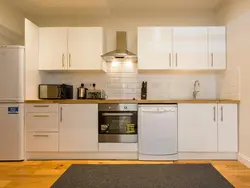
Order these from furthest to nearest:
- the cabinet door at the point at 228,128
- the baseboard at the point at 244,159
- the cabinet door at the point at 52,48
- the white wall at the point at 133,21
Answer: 1. the white wall at the point at 133,21
2. the cabinet door at the point at 52,48
3. the cabinet door at the point at 228,128
4. the baseboard at the point at 244,159

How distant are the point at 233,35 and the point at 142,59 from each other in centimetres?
143

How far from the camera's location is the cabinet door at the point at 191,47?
144 inches

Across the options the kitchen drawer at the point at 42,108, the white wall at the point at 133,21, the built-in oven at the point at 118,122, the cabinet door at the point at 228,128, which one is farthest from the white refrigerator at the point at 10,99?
the cabinet door at the point at 228,128

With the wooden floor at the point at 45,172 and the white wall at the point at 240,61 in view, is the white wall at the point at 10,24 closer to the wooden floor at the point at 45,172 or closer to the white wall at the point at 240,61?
the wooden floor at the point at 45,172

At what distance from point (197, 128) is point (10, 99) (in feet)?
9.09

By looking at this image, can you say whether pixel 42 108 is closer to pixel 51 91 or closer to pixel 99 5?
pixel 51 91

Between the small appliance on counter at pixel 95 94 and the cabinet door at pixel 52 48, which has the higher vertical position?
the cabinet door at pixel 52 48

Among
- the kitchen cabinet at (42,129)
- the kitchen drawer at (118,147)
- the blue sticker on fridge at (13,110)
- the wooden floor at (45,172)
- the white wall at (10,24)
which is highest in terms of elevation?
the white wall at (10,24)

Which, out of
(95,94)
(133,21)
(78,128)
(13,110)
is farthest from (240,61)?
(13,110)

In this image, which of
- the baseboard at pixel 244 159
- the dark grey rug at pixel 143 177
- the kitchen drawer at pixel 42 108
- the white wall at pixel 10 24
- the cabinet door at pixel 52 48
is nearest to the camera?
the dark grey rug at pixel 143 177

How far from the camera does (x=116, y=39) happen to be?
396 cm

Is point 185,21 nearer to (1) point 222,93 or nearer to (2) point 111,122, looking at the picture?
(1) point 222,93

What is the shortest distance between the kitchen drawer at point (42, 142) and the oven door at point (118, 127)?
2.30 feet

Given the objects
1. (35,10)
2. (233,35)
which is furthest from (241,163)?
(35,10)
